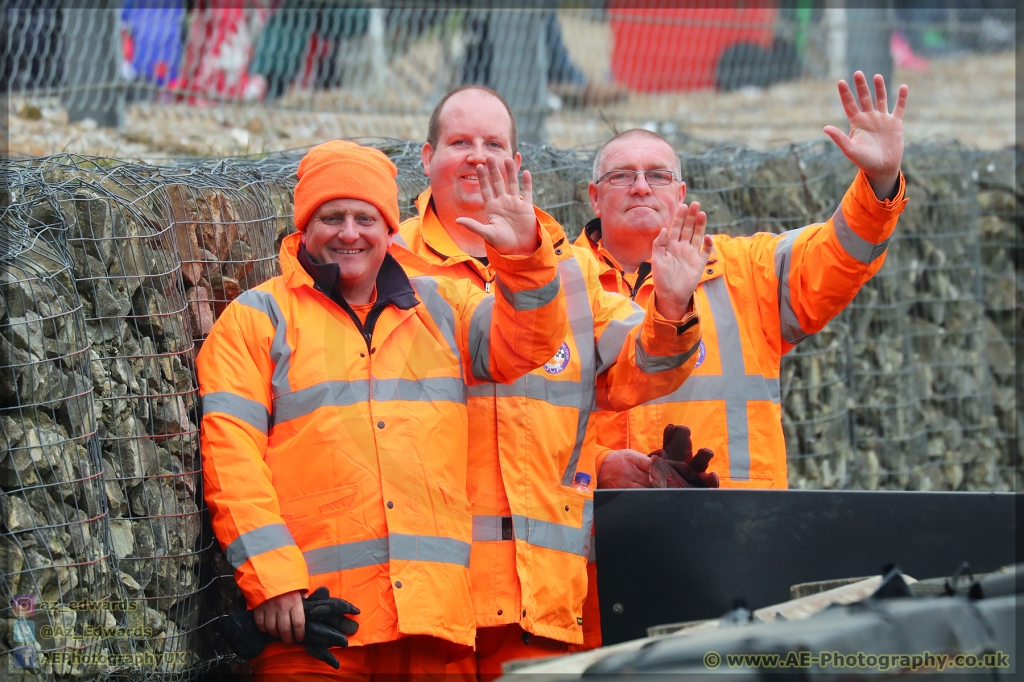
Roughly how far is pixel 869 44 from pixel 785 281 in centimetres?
664

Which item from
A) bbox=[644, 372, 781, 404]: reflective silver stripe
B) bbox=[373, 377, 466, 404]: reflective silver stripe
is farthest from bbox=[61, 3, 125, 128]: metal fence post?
bbox=[644, 372, 781, 404]: reflective silver stripe

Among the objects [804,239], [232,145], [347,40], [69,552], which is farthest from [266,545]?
[347,40]

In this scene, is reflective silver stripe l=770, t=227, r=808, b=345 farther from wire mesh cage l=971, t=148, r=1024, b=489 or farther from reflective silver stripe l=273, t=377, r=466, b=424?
wire mesh cage l=971, t=148, r=1024, b=489

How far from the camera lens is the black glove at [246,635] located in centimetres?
333

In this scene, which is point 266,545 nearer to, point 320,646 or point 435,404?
point 320,646

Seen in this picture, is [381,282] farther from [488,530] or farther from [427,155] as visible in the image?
[488,530]

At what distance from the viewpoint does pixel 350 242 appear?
362cm

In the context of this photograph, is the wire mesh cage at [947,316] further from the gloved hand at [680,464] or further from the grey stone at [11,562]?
the grey stone at [11,562]

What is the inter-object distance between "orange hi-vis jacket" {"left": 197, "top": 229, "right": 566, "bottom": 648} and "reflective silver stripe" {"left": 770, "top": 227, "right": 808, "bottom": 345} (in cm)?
117

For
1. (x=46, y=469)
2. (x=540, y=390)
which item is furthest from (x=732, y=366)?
(x=46, y=469)

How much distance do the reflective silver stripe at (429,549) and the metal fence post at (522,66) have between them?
15.6 ft

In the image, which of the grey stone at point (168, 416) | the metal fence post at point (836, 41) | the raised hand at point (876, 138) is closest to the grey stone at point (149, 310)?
the grey stone at point (168, 416)

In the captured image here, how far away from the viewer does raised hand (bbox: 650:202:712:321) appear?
11.5 feet

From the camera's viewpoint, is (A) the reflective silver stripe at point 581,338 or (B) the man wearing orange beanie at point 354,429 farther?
(A) the reflective silver stripe at point 581,338
